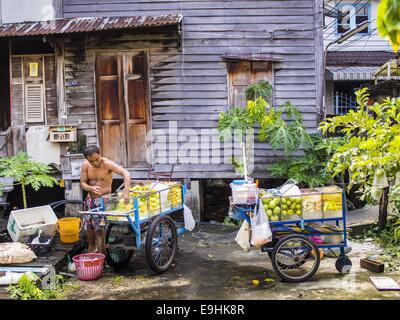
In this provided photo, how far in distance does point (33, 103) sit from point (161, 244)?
233 inches

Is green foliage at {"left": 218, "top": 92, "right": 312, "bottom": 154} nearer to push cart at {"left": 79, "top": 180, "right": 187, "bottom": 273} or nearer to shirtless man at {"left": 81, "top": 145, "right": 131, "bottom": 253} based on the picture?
push cart at {"left": 79, "top": 180, "right": 187, "bottom": 273}

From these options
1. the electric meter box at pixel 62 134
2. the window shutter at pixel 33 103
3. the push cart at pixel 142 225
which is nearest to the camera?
the push cart at pixel 142 225

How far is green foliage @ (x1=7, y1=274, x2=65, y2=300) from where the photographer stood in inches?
233

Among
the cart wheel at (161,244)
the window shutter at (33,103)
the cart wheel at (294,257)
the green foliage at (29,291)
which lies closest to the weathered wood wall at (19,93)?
the window shutter at (33,103)

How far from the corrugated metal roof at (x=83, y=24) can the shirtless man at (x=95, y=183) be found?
3.41 metres

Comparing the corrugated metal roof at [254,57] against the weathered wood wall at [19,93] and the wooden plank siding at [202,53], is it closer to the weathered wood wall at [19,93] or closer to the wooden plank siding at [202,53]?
the wooden plank siding at [202,53]

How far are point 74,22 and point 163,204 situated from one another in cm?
523

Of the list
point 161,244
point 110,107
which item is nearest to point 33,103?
point 110,107

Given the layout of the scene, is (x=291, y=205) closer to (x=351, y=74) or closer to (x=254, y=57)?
(x=254, y=57)

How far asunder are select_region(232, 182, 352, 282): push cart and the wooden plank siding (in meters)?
4.44

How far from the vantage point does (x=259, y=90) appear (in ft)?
35.1

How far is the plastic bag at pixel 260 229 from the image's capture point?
6.41m

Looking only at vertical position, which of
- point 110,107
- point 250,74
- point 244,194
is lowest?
point 244,194

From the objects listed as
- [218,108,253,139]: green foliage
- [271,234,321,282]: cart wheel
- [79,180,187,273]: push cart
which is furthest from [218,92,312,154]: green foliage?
[271,234,321,282]: cart wheel
